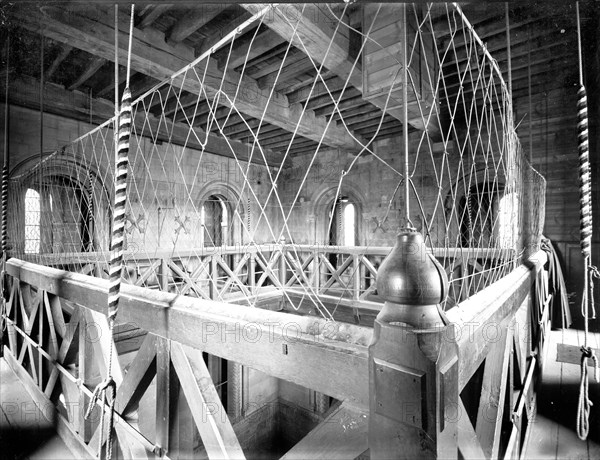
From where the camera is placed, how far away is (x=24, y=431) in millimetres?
1742

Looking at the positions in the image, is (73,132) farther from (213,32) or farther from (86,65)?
(213,32)

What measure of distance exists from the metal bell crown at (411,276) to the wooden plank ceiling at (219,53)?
153cm

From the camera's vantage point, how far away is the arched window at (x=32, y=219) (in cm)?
482

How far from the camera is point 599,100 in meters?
3.86

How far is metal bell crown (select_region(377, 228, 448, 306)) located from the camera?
582 millimetres

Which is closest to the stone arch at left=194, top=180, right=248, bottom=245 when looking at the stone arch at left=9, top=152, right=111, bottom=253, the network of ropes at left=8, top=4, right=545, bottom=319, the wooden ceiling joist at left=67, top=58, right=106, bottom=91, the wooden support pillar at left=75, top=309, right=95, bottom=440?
the network of ropes at left=8, top=4, right=545, bottom=319

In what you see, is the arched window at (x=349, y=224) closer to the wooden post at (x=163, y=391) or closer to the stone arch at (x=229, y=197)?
the stone arch at (x=229, y=197)

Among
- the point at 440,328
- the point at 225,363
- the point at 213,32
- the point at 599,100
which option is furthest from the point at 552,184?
the point at 225,363

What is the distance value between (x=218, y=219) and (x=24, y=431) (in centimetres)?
616

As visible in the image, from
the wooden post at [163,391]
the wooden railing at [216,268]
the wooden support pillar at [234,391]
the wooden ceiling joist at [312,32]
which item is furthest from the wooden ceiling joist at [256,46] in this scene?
the wooden support pillar at [234,391]

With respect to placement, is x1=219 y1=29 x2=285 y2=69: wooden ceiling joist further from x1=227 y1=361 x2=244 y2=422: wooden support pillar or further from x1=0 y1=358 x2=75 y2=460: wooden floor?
x1=227 y1=361 x2=244 y2=422: wooden support pillar

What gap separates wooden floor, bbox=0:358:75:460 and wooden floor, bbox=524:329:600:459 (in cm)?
247

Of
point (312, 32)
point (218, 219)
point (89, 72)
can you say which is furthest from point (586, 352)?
point (218, 219)

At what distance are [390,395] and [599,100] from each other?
5.16 meters
